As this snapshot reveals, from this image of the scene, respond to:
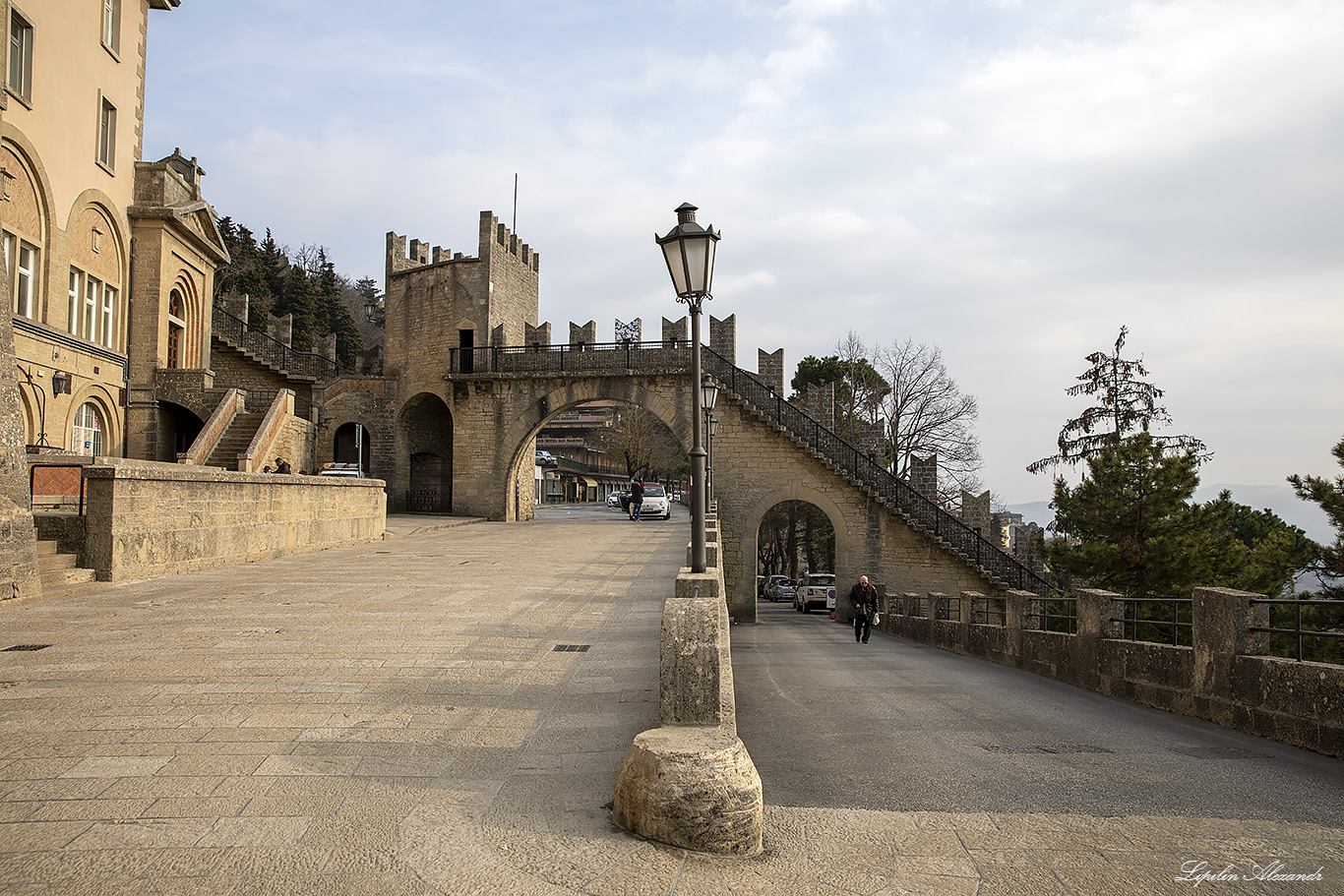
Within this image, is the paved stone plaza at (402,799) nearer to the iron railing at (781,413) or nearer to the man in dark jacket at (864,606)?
the man in dark jacket at (864,606)

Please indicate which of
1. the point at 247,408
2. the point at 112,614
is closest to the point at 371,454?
the point at 247,408

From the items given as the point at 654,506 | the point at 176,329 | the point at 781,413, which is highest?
the point at 176,329

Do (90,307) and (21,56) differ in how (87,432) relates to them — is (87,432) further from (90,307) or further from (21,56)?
(21,56)

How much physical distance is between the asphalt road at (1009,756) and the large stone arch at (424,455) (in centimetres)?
2457

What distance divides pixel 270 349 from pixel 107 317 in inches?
401

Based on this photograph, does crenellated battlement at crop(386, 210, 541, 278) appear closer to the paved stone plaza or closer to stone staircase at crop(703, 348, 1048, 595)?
stone staircase at crop(703, 348, 1048, 595)

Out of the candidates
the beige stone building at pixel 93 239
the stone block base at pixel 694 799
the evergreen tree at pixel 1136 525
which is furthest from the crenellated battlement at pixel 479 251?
the stone block base at pixel 694 799

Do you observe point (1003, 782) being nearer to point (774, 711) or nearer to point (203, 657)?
point (774, 711)

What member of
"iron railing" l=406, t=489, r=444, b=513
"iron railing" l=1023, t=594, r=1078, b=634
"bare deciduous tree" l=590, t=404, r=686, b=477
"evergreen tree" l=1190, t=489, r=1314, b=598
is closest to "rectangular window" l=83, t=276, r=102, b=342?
"iron railing" l=406, t=489, r=444, b=513

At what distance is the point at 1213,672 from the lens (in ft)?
24.4

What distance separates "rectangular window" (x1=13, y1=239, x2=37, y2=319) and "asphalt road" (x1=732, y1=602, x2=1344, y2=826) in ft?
57.3

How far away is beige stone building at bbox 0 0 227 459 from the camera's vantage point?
685 inches

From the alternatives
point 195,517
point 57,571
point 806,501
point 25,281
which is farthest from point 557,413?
point 57,571

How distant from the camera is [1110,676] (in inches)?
378
